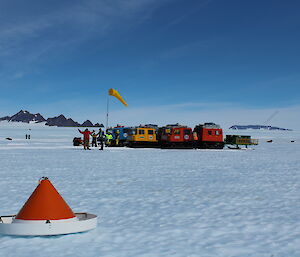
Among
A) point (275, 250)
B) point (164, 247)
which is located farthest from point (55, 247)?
point (275, 250)

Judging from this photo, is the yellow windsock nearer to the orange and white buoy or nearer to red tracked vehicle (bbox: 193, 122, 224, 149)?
red tracked vehicle (bbox: 193, 122, 224, 149)

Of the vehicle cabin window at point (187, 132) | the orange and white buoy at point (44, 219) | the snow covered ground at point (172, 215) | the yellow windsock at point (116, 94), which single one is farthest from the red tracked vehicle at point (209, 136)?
the orange and white buoy at point (44, 219)

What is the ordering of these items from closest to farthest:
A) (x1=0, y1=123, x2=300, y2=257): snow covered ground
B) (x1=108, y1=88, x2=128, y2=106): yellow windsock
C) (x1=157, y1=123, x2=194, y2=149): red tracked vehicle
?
(x1=0, y1=123, x2=300, y2=257): snow covered ground < (x1=157, y1=123, x2=194, y2=149): red tracked vehicle < (x1=108, y1=88, x2=128, y2=106): yellow windsock

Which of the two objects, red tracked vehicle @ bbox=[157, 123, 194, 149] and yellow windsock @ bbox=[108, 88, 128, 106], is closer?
red tracked vehicle @ bbox=[157, 123, 194, 149]

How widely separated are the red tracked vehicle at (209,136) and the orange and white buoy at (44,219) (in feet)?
94.5

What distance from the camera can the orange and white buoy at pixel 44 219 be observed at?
520cm

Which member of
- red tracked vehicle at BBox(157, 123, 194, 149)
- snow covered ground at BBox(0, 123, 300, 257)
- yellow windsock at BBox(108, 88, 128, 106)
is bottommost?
snow covered ground at BBox(0, 123, 300, 257)

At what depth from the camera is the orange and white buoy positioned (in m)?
5.20

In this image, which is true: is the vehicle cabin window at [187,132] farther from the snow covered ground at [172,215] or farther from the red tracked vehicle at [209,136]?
the snow covered ground at [172,215]

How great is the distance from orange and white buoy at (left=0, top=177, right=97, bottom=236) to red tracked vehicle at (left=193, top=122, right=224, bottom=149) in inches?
1134

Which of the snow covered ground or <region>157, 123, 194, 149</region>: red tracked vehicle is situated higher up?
<region>157, 123, 194, 149</region>: red tracked vehicle

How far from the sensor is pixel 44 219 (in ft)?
17.2

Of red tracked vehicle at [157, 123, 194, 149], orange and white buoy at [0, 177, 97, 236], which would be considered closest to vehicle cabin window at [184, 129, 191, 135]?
red tracked vehicle at [157, 123, 194, 149]

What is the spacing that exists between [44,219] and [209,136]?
2969 cm
